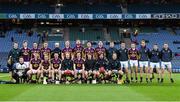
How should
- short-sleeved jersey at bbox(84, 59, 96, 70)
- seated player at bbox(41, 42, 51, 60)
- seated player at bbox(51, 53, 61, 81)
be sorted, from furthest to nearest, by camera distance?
1. seated player at bbox(41, 42, 51, 60)
2. short-sleeved jersey at bbox(84, 59, 96, 70)
3. seated player at bbox(51, 53, 61, 81)

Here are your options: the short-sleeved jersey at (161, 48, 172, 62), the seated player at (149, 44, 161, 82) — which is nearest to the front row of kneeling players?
the seated player at (149, 44, 161, 82)

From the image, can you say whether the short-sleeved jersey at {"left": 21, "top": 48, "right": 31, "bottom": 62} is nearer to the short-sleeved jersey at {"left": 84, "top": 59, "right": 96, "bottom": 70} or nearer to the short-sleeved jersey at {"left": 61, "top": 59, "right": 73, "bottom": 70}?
the short-sleeved jersey at {"left": 61, "top": 59, "right": 73, "bottom": 70}

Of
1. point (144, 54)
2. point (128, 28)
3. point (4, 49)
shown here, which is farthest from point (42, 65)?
point (128, 28)


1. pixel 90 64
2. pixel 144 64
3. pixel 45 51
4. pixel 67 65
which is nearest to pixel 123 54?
pixel 144 64

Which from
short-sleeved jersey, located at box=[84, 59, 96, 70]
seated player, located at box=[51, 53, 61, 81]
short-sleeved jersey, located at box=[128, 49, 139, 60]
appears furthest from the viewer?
short-sleeved jersey, located at box=[128, 49, 139, 60]

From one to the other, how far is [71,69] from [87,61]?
933 millimetres

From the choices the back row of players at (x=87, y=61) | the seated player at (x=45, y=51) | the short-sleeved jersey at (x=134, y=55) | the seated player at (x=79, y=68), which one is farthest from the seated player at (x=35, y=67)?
the short-sleeved jersey at (x=134, y=55)

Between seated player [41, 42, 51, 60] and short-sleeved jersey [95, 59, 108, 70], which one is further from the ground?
seated player [41, 42, 51, 60]

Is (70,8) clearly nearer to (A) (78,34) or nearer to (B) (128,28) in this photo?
(A) (78,34)

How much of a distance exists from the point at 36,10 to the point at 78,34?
550 cm

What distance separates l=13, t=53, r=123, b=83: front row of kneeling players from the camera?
2339cm

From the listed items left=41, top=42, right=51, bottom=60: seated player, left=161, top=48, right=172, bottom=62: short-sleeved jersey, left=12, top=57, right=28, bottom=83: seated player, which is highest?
left=41, top=42, right=51, bottom=60: seated player

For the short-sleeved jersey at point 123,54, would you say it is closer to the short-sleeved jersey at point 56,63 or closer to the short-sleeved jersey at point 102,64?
the short-sleeved jersey at point 102,64

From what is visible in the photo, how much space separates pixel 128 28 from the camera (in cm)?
5503
